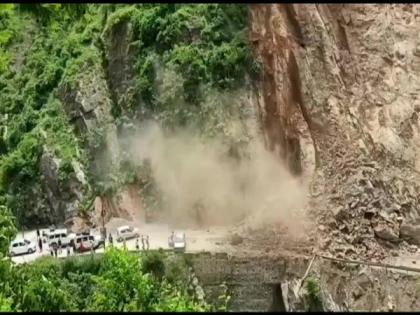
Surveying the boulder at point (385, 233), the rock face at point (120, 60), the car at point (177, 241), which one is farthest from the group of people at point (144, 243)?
the boulder at point (385, 233)


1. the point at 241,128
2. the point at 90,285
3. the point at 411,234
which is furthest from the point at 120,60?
the point at 411,234

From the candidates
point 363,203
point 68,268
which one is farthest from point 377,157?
point 68,268

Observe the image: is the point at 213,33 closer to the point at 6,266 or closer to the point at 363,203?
the point at 363,203

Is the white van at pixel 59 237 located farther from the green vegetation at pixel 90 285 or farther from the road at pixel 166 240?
the green vegetation at pixel 90 285

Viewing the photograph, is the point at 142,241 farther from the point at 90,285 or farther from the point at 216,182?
the point at 216,182

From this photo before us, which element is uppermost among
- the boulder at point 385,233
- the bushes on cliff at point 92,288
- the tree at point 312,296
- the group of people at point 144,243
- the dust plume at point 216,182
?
the dust plume at point 216,182
